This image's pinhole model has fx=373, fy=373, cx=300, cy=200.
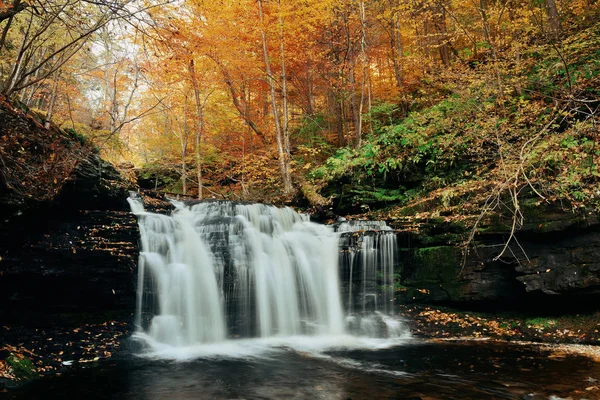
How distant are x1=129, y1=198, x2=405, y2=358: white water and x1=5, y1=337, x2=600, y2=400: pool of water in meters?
0.66

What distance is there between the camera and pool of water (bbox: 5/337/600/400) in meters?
4.95

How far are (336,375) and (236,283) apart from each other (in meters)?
3.61

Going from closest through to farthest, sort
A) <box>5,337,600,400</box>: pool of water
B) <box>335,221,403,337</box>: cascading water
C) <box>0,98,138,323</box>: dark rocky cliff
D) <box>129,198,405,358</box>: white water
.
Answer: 1. <box>5,337,600,400</box>: pool of water
2. <box>0,98,138,323</box>: dark rocky cliff
3. <box>129,198,405,358</box>: white water
4. <box>335,221,403,337</box>: cascading water

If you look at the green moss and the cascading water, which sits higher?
the cascading water

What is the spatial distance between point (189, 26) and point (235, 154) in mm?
6002

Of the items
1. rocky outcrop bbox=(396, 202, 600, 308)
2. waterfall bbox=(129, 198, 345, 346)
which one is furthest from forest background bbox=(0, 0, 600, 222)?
waterfall bbox=(129, 198, 345, 346)

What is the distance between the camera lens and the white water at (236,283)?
780cm

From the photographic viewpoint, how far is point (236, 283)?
867 centimetres

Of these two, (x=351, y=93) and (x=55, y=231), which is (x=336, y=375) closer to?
(x=55, y=231)

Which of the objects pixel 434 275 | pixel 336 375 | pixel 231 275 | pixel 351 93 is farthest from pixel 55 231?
Answer: pixel 351 93

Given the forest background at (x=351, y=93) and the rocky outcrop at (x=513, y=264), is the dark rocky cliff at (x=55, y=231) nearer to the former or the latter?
the forest background at (x=351, y=93)

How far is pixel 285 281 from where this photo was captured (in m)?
9.19

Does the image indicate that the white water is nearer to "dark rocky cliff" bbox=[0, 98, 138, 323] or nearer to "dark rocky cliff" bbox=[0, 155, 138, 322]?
"dark rocky cliff" bbox=[0, 155, 138, 322]

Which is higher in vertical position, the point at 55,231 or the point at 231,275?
the point at 55,231
